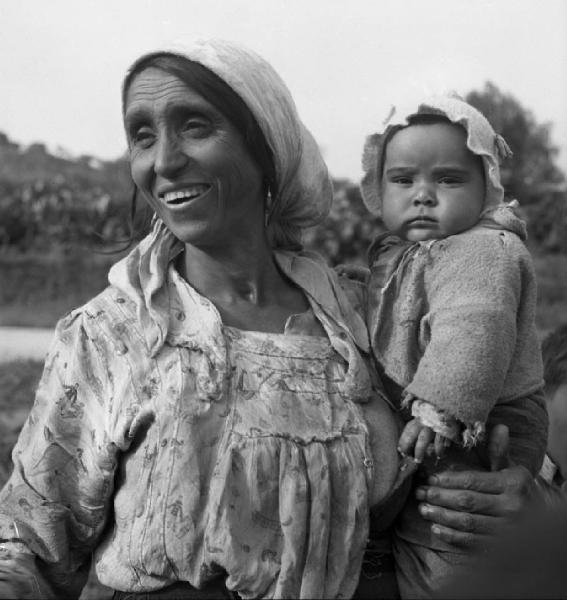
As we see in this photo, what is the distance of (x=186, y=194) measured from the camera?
213cm

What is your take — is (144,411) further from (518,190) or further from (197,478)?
(518,190)

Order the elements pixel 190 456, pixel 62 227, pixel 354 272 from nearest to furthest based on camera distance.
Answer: pixel 190 456 → pixel 354 272 → pixel 62 227

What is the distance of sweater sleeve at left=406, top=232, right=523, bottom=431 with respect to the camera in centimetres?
195

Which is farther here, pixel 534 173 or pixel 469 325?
pixel 534 173

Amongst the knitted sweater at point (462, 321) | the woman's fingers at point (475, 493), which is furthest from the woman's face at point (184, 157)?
the woman's fingers at point (475, 493)

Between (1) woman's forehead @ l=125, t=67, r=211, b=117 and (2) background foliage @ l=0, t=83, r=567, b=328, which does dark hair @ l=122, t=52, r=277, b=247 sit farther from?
(2) background foliage @ l=0, t=83, r=567, b=328

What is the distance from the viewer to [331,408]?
2074mm

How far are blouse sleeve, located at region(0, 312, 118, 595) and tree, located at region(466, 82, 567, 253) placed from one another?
487 cm

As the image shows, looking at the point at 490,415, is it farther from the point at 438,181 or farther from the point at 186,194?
the point at 186,194

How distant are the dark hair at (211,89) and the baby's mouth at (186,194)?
0.15 metres

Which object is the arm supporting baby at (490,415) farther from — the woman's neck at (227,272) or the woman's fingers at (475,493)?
the woman's neck at (227,272)

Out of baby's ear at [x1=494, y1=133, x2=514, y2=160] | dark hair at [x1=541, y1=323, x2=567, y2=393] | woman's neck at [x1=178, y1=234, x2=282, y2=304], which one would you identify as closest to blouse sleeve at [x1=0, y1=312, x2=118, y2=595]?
woman's neck at [x1=178, y1=234, x2=282, y2=304]

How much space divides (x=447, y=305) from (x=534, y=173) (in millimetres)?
5045

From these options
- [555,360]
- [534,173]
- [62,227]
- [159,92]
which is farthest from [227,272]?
[534,173]
